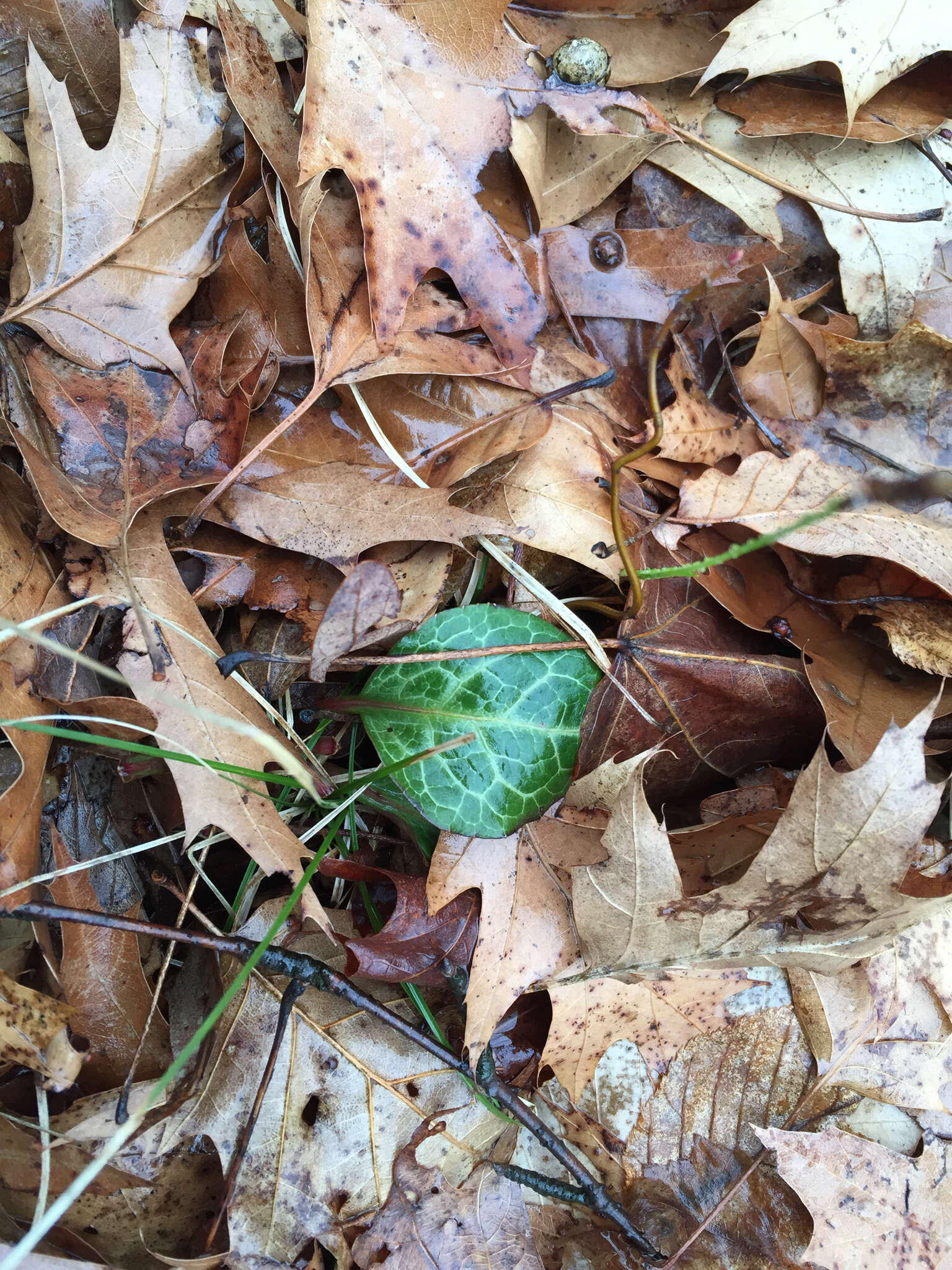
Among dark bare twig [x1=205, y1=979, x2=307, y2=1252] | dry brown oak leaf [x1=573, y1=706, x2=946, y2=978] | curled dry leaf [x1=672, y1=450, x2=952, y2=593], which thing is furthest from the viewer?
curled dry leaf [x1=672, y1=450, x2=952, y2=593]

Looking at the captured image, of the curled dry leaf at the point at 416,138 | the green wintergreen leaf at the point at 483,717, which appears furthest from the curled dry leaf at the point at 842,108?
the green wintergreen leaf at the point at 483,717

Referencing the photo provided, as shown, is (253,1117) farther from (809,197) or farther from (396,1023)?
(809,197)

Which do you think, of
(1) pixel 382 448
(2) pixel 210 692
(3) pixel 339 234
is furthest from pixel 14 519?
(3) pixel 339 234

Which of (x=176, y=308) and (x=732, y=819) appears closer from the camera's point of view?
(x=176, y=308)

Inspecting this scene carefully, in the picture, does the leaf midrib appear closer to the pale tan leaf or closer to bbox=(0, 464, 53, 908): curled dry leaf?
bbox=(0, 464, 53, 908): curled dry leaf

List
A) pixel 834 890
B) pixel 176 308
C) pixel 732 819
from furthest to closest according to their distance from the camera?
pixel 732 819
pixel 176 308
pixel 834 890

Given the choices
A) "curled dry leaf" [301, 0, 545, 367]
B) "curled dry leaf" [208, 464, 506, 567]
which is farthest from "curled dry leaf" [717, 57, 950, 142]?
"curled dry leaf" [208, 464, 506, 567]

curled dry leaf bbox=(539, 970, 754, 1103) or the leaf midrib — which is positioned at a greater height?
the leaf midrib

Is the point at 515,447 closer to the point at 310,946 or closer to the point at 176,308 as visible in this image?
the point at 176,308

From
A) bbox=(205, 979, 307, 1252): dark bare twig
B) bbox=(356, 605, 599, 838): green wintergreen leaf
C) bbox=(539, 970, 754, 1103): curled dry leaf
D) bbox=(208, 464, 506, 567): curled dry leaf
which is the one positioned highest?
bbox=(208, 464, 506, 567): curled dry leaf
